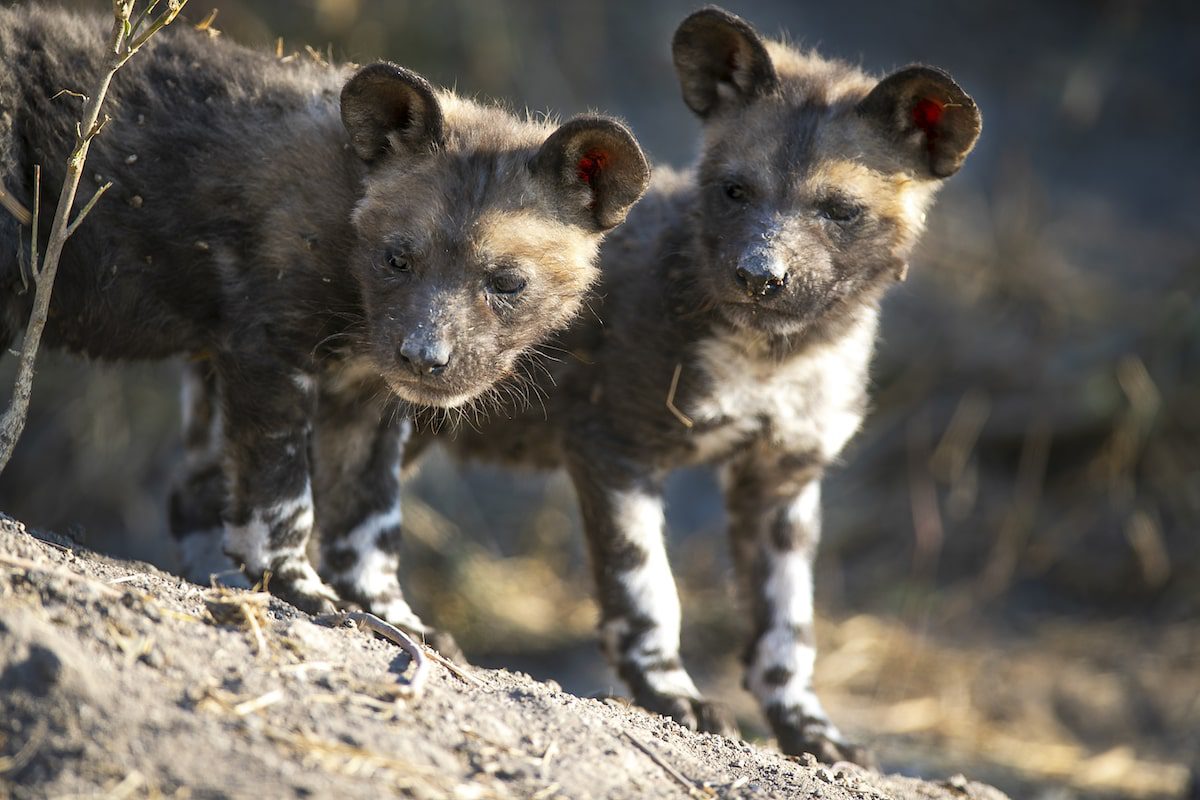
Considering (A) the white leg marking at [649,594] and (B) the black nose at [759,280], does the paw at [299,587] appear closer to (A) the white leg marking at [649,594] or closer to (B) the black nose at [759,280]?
(A) the white leg marking at [649,594]

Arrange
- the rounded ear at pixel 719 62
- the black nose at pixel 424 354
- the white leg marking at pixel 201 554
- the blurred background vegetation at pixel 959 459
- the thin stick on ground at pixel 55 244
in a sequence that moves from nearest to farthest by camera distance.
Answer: the thin stick on ground at pixel 55 244, the black nose at pixel 424 354, the rounded ear at pixel 719 62, the white leg marking at pixel 201 554, the blurred background vegetation at pixel 959 459

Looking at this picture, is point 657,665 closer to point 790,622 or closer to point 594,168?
point 790,622

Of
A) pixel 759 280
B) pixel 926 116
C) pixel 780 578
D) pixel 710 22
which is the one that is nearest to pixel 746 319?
pixel 759 280

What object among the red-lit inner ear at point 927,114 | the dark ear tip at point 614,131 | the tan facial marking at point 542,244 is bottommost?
the tan facial marking at point 542,244

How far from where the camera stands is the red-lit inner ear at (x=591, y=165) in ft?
16.1

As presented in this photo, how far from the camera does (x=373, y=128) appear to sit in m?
4.88

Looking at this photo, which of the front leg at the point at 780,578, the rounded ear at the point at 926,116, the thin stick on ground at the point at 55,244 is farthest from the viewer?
the front leg at the point at 780,578

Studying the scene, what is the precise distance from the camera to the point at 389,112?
4.85 m

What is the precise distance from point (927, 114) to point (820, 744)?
260cm

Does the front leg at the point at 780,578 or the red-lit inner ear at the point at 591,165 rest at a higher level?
the red-lit inner ear at the point at 591,165

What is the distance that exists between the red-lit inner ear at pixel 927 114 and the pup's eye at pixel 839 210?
457mm

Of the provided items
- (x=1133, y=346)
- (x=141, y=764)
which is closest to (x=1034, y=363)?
(x=1133, y=346)

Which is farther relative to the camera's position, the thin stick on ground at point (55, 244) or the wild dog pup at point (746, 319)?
the wild dog pup at point (746, 319)

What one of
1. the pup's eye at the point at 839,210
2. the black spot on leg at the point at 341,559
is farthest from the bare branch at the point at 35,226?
the pup's eye at the point at 839,210
